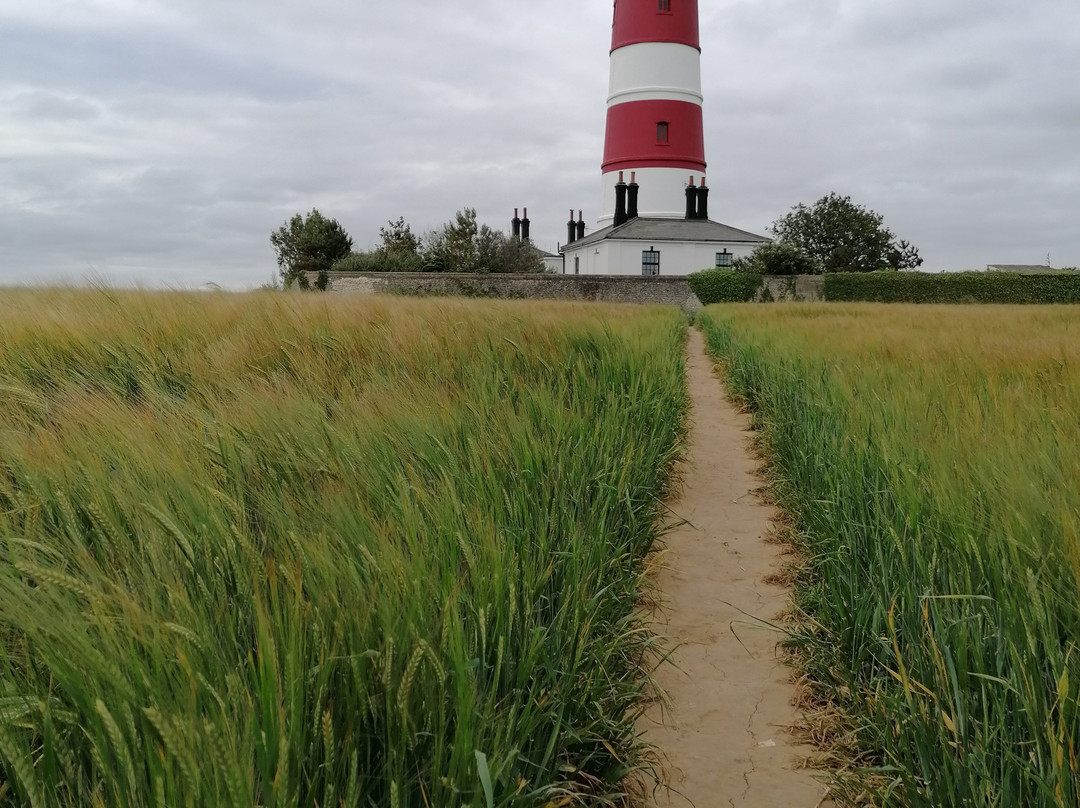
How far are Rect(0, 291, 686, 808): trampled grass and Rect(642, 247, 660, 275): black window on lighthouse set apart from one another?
33088mm

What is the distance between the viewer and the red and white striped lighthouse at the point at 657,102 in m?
33.2

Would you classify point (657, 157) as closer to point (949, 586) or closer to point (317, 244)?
point (317, 244)

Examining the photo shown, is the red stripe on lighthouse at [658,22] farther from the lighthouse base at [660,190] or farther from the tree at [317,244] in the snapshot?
the tree at [317,244]

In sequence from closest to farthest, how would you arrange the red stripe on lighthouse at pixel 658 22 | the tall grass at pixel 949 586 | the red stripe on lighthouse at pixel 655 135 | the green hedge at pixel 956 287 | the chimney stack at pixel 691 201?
1. the tall grass at pixel 949 586
2. the green hedge at pixel 956 287
3. the red stripe on lighthouse at pixel 658 22
4. the red stripe on lighthouse at pixel 655 135
5. the chimney stack at pixel 691 201

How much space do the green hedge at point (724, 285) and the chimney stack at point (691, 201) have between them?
5265 mm

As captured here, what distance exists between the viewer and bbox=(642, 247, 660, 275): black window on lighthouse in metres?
35.7

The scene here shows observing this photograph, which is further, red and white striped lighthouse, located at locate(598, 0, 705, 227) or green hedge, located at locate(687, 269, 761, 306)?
red and white striped lighthouse, located at locate(598, 0, 705, 227)

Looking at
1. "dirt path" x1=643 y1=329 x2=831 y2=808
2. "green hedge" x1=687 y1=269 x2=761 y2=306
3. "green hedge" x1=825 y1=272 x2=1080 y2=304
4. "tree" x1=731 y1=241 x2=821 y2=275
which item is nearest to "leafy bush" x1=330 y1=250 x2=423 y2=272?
"green hedge" x1=687 y1=269 x2=761 y2=306

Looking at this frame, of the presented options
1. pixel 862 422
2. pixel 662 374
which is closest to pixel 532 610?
pixel 862 422

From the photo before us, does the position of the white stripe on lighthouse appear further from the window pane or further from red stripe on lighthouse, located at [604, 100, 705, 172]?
the window pane

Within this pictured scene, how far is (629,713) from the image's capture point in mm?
2217

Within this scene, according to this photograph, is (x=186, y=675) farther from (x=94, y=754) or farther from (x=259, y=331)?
(x=259, y=331)

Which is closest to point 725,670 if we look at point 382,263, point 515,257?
point 382,263

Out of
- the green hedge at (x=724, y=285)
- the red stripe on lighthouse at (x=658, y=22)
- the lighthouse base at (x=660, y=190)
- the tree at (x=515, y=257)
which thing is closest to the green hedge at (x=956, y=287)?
the green hedge at (x=724, y=285)
